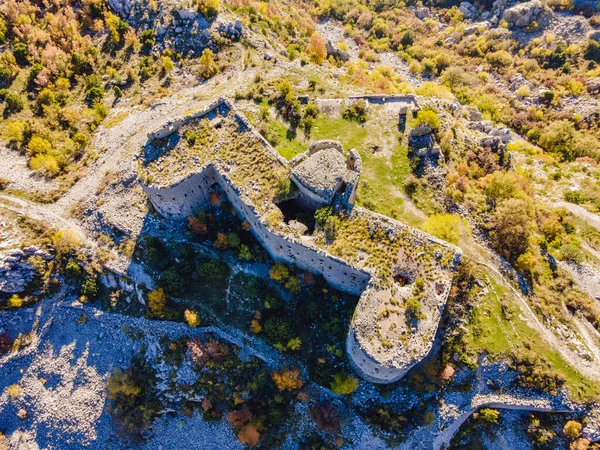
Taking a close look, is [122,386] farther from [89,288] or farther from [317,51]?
[317,51]

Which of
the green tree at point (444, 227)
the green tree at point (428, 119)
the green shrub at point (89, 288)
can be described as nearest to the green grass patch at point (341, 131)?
the green tree at point (428, 119)

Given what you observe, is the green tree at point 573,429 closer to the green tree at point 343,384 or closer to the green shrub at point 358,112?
the green tree at point 343,384

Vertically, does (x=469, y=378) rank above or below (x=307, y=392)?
above

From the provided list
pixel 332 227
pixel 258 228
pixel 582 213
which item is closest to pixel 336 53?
Result: pixel 258 228

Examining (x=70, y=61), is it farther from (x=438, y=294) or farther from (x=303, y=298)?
(x=438, y=294)

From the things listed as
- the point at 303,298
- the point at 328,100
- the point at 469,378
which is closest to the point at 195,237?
the point at 303,298

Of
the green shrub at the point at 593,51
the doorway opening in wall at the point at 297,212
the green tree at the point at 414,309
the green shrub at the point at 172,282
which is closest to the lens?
the green tree at the point at 414,309

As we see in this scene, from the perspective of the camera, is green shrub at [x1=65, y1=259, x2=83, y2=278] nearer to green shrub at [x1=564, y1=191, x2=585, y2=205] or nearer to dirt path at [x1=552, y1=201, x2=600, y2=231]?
dirt path at [x1=552, y1=201, x2=600, y2=231]
